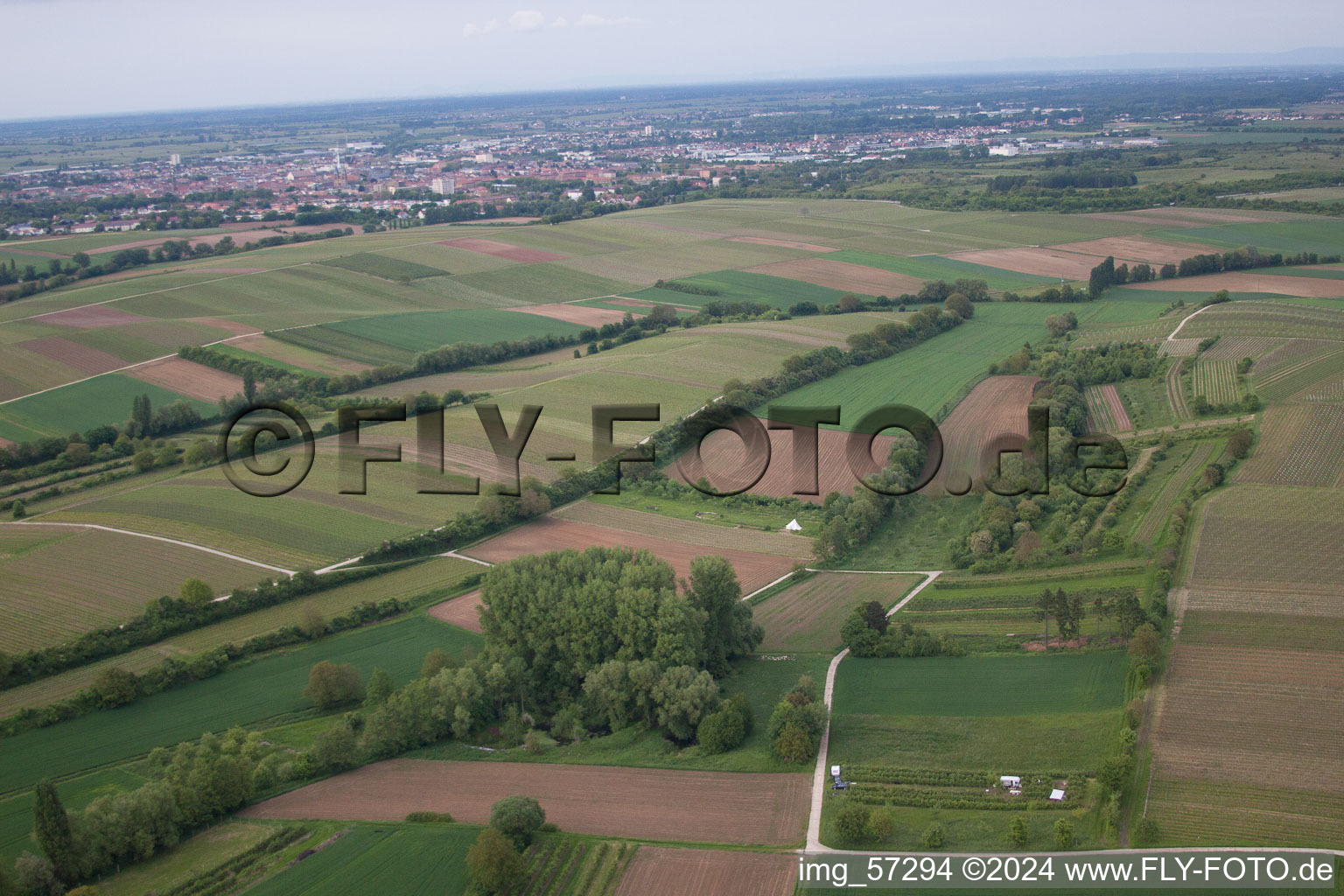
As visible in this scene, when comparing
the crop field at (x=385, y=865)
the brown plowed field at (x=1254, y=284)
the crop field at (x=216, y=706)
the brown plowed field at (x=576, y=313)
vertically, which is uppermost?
the brown plowed field at (x=1254, y=284)

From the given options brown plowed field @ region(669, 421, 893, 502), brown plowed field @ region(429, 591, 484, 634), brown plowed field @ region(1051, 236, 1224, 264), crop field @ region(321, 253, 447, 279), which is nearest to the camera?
brown plowed field @ region(429, 591, 484, 634)

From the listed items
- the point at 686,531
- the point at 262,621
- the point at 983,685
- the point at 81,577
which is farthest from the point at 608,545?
the point at 81,577

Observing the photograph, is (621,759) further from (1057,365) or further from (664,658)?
(1057,365)

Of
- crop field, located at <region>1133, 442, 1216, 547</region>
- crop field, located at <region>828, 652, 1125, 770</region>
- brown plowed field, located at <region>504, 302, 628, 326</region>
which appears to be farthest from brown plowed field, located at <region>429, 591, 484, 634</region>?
brown plowed field, located at <region>504, 302, 628, 326</region>

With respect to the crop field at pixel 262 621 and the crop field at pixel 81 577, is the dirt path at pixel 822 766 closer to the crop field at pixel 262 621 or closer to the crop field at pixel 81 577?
the crop field at pixel 262 621

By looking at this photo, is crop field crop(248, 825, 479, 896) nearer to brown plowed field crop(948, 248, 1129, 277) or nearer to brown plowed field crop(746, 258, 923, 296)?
brown plowed field crop(746, 258, 923, 296)

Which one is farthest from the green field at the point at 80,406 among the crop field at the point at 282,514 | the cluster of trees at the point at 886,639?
the cluster of trees at the point at 886,639

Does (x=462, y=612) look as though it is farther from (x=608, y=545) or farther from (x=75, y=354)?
(x=75, y=354)

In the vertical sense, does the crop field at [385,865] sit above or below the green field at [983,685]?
below
